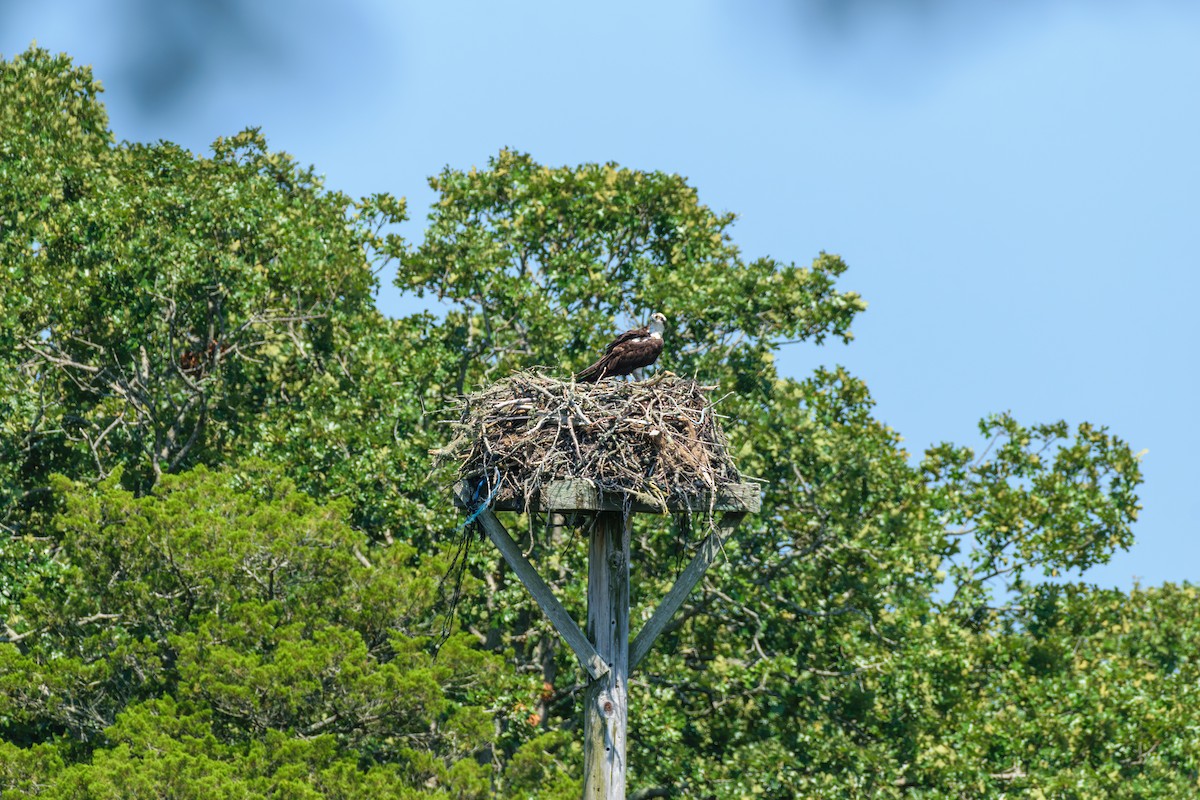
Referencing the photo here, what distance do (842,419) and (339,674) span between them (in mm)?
8039

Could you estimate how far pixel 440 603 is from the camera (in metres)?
17.0

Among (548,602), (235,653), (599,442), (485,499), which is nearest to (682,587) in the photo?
(548,602)

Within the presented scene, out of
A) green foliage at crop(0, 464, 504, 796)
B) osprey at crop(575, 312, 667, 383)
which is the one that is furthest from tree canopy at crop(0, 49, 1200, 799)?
osprey at crop(575, 312, 667, 383)

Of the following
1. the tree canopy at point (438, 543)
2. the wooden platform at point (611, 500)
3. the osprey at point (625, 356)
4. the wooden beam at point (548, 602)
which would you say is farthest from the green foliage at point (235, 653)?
the wooden platform at point (611, 500)

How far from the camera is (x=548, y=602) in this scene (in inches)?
370

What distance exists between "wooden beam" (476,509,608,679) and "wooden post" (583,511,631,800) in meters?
0.06

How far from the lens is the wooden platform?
29.2ft

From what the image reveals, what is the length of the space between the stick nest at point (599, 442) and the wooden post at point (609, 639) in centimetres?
42

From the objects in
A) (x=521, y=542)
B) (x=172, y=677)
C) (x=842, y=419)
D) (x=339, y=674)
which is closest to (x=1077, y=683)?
(x=842, y=419)

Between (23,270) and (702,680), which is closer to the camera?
(702,680)

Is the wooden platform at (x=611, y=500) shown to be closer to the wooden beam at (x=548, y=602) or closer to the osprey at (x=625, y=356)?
the wooden beam at (x=548, y=602)

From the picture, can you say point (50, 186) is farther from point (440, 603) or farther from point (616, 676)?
point (616, 676)

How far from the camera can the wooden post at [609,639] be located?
30.5 feet

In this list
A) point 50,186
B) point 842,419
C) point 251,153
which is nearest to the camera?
point 842,419
